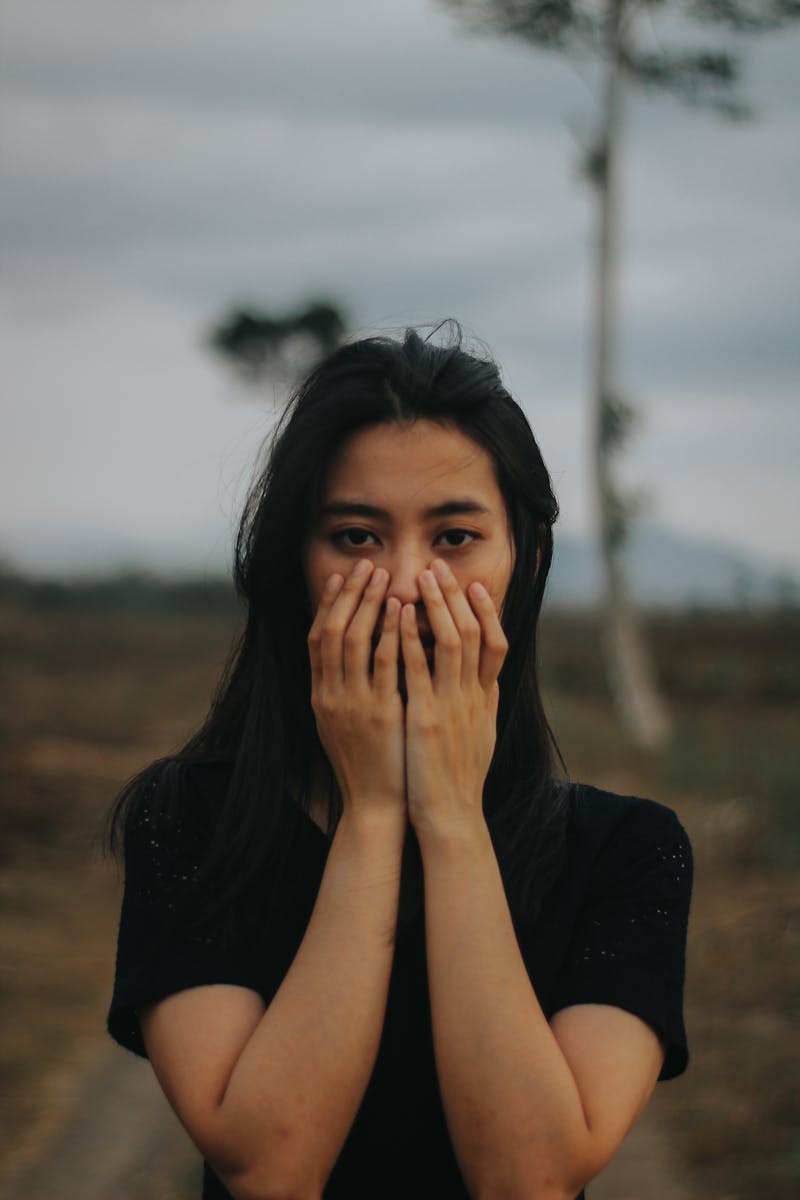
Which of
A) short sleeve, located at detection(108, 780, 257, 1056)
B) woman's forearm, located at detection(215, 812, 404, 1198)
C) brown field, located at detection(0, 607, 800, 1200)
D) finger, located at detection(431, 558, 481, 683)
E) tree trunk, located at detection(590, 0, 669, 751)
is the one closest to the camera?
Answer: woman's forearm, located at detection(215, 812, 404, 1198)

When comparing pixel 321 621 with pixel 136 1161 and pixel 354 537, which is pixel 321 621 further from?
pixel 136 1161

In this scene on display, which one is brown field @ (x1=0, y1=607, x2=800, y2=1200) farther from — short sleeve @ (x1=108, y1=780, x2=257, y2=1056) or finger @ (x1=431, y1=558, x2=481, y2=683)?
finger @ (x1=431, y1=558, x2=481, y2=683)

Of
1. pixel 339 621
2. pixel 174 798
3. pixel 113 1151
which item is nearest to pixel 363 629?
pixel 339 621

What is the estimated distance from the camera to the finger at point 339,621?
193cm

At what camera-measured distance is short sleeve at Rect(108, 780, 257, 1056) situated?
1834 millimetres

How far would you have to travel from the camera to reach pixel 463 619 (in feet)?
6.37

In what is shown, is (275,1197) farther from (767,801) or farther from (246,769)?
(767,801)

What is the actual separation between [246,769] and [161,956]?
0.32 meters

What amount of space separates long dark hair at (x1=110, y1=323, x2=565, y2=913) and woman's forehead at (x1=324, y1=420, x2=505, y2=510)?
0.07ft

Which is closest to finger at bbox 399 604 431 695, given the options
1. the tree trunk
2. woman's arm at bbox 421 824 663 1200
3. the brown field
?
woman's arm at bbox 421 824 663 1200

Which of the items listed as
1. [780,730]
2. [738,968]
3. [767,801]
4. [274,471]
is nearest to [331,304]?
[780,730]

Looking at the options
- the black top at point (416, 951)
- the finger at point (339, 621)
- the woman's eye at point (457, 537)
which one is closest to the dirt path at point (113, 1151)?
the black top at point (416, 951)

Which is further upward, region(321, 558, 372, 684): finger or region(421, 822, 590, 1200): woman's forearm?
region(321, 558, 372, 684): finger

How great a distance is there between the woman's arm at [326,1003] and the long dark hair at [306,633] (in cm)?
15
